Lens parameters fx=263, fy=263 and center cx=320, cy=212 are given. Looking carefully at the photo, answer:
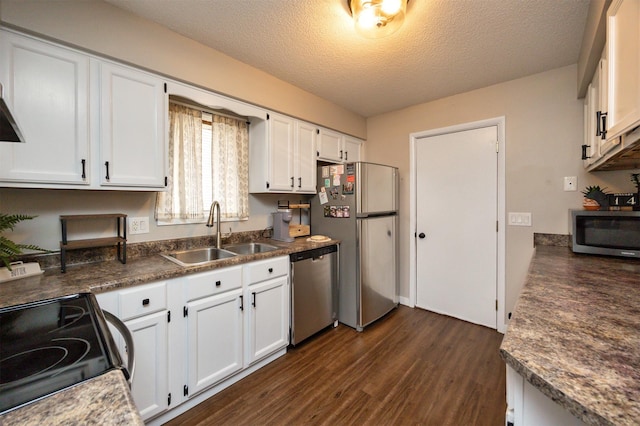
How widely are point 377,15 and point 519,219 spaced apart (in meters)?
2.18

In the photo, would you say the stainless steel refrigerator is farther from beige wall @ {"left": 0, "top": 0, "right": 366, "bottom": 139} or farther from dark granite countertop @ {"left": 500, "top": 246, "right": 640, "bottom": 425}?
dark granite countertop @ {"left": 500, "top": 246, "right": 640, "bottom": 425}

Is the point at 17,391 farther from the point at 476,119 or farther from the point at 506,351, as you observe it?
the point at 476,119

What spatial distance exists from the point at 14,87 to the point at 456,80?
3.08 m

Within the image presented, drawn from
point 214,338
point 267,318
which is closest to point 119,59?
point 214,338

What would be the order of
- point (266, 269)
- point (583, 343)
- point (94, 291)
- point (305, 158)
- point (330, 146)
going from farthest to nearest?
1. point (330, 146)
2. point (305, 158)
3. point (266, 269)
4. point (94, 291)
5. point (583, 343)

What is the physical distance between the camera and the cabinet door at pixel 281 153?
8.01 ft

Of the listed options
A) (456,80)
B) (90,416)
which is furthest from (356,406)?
(456,80)

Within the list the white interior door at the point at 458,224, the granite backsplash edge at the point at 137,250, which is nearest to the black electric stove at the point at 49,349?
the granite backsplash edge at the point at 137,250

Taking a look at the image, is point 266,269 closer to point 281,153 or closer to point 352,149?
point 281,153

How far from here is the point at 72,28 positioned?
4.64ft

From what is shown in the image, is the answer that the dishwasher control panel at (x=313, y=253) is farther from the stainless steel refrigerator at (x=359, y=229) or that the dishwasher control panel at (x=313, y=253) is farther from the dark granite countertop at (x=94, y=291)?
the stainless steel refrigerator at (x=359, y=229)

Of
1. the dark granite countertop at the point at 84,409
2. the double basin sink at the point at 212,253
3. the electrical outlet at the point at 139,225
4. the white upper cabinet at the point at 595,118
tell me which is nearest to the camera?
the dark granite countertop at the point at 84,409

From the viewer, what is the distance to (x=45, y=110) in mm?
1364

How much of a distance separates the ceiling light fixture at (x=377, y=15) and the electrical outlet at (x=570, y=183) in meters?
1.97
